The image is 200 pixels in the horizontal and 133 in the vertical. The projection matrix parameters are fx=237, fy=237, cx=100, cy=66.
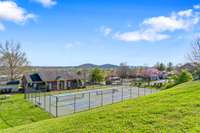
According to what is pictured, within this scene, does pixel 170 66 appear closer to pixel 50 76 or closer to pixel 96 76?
pixel 96 76

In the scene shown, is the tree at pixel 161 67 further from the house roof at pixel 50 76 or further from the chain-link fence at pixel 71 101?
the chain-link fence at pixel 71 101

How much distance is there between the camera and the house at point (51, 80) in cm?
3822

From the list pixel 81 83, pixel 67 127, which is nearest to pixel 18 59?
pixel 81 83

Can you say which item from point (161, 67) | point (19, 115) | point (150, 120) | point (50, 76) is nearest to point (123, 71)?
point (161, 67)

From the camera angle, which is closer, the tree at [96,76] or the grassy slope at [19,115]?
the grassy slope at [19,115]

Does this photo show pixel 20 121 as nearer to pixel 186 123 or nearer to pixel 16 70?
pixel 186 123

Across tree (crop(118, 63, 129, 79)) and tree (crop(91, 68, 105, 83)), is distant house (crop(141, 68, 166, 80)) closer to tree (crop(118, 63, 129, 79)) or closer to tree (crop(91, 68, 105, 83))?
tree (crop(118, 63, 129, 79))

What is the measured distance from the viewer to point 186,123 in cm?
555

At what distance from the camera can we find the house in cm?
3822

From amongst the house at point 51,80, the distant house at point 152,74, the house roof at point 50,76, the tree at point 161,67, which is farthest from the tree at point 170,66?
the house roof at point 50,76

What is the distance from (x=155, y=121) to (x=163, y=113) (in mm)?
684

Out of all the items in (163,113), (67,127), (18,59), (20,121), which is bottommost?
(20,121)

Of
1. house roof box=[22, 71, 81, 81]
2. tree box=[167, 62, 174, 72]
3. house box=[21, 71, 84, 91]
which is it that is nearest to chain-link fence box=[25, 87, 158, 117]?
house box=[21, 71, 84, 91]

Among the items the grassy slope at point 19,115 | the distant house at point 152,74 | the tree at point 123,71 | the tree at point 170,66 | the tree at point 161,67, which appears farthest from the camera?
the tree at point 170,66
